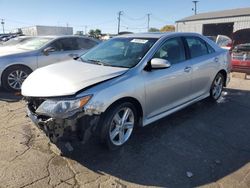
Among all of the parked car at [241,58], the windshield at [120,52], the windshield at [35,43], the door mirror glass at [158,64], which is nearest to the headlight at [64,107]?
the windshield at [120,52]

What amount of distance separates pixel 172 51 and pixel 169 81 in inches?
24.2

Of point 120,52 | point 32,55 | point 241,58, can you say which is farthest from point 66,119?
point 241,58

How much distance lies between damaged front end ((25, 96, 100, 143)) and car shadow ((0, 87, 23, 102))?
11.1 ft

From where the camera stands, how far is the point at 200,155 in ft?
11.5

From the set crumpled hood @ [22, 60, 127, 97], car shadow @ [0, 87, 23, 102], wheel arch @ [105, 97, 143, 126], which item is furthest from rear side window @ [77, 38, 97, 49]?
wheel arch @ [105, 97, 143, 126]

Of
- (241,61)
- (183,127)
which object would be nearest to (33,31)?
(241,61)

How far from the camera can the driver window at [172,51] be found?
13.6 ft

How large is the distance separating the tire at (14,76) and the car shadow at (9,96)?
0.19 meters

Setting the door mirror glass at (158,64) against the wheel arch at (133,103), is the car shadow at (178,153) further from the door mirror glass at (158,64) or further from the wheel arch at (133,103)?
the door mirror glass at (158,64)

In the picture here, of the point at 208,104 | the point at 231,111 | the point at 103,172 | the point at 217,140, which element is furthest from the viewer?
the point at 208,104

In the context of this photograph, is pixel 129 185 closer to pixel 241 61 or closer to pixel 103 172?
pixel 103 172

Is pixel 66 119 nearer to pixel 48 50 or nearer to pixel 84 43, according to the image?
pixel 48 50

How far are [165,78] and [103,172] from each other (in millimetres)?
1772

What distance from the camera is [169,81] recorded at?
411 cm
